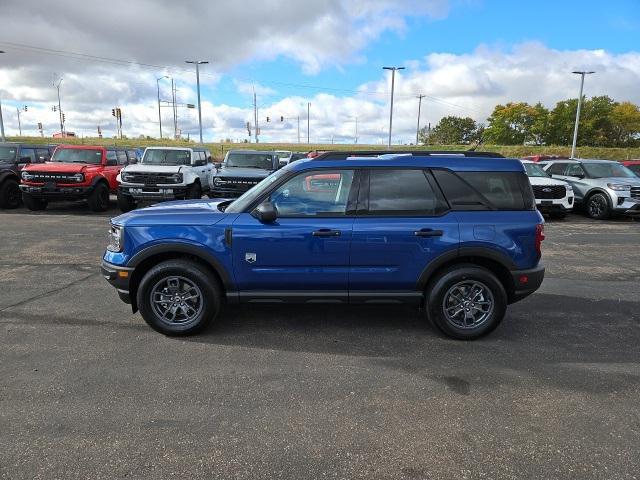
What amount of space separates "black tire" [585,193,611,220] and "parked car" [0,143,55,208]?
664 inches

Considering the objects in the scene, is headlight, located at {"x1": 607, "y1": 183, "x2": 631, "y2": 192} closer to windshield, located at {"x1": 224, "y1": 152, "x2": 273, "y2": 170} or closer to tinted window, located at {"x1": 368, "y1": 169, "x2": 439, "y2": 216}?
windshield, located at {"x1": 224, "y1": 152, "x2": 273, "y2": 170}

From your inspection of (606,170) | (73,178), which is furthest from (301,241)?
(606,170)

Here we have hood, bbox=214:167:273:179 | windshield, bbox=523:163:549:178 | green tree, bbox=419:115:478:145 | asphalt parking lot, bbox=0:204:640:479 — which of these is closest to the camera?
asphalt parking lot, bbox=0:204:640:479

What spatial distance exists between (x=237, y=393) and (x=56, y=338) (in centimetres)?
214

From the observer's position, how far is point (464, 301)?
4.62 meters

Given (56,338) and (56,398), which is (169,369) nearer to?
(56,398)

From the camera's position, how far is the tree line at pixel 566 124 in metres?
85.8

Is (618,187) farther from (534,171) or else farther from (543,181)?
(534,171)

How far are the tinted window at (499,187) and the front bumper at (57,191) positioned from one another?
11613mm

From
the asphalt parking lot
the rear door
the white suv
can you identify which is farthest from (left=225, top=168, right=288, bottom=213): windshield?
the white suv

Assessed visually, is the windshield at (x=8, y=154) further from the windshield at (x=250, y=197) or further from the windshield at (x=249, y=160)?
the windshield at (x=250, y=197)

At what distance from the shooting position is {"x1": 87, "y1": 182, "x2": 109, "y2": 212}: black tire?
44.4 feet

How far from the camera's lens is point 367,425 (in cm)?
317

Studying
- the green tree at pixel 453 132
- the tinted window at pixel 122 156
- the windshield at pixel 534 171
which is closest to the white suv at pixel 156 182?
the tinted window at pixel 122 156
